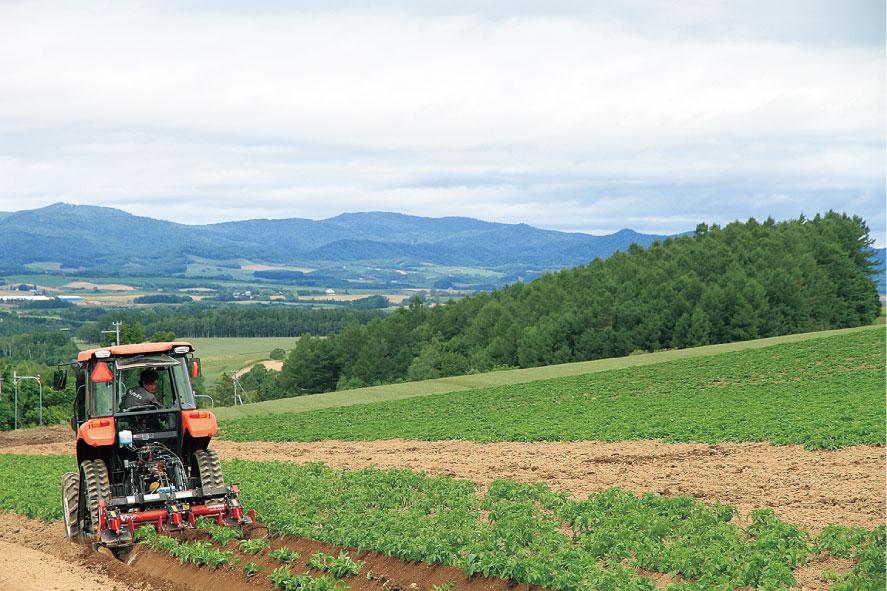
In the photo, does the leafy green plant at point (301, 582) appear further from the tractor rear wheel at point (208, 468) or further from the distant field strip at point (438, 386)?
the distant field strip at point (438, 386)

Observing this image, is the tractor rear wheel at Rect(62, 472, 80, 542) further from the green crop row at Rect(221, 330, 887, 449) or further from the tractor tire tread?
the green crop row at Rect(221, 330, 887, 449)

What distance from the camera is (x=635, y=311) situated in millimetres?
90750

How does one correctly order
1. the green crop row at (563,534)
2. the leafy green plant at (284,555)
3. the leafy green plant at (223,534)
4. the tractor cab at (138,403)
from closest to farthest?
the green crop row at (563,534) < the leafy green plant at (284,555) < the leafy green plant at (223,534) < the tractor cab at (138,403)

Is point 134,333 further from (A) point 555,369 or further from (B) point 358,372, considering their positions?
(A) point 555,369

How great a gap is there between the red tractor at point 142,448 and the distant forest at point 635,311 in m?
69.6

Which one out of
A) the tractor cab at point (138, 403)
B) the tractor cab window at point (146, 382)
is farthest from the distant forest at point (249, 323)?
the tractor cab at point (138, 403)

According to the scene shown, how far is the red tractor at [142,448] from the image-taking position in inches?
576

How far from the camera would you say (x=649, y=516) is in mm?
13953

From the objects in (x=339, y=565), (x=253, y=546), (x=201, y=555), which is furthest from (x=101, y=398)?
(x=339, y=565)

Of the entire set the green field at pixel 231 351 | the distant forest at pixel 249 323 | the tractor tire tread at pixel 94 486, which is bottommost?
the green field at pixel 231 351

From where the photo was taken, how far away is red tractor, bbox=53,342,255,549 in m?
14.6

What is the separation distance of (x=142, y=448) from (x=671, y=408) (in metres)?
25.8

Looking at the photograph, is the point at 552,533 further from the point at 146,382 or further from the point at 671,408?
the point at 671,408

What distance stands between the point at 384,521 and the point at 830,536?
7.44m
